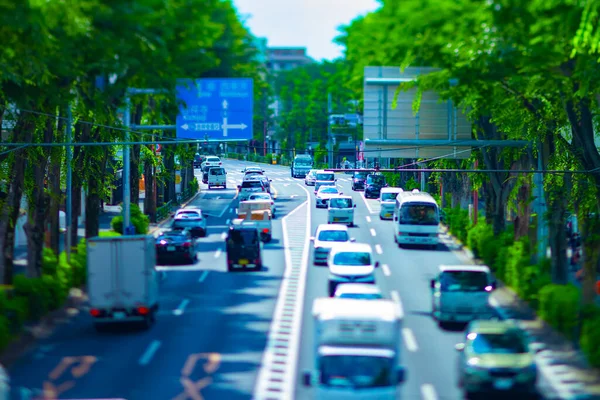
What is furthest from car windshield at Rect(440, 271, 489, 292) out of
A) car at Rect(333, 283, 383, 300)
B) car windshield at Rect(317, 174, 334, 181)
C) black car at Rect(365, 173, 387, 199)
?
car windshield at Rect(317, 174, 334, 181)

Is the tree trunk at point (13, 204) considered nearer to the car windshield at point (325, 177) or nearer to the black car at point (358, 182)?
the car windshield at point (325, 177)

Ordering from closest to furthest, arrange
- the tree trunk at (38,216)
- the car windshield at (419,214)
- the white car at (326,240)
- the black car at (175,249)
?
the tree trunk at (38,216) < the white car at (326,240) < the black car at (175,249) < the car windshield at (419,214)

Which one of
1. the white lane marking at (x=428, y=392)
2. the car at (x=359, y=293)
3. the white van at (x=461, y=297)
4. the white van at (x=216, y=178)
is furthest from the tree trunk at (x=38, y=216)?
the white van at (x=216, y=178)

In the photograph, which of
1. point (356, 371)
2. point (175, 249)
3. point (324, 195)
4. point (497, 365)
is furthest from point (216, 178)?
point (356, 371)

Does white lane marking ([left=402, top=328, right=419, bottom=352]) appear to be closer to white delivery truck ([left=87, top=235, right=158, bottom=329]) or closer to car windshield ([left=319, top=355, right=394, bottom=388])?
car windshield ([left=319, top=355, right=394, bottom=388])

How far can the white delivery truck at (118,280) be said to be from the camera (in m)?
28.3

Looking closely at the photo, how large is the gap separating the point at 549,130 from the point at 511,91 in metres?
9.68

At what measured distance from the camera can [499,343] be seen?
21562 millimetres

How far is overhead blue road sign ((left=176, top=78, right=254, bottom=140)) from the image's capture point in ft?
118

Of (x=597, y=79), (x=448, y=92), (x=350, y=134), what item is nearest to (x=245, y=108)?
(x=448, y=92)

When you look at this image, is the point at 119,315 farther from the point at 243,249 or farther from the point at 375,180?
the point at 375,180

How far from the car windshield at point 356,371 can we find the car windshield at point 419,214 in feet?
102

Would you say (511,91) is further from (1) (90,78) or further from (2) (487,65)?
(1) (90,78)

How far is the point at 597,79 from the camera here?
2478 centimetres
